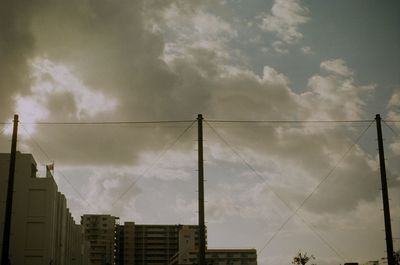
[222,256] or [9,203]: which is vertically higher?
[222,256]

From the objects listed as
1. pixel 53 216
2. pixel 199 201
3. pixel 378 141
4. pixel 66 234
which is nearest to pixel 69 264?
pixel 66 234

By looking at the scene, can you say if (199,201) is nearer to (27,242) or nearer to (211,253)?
(27,242)

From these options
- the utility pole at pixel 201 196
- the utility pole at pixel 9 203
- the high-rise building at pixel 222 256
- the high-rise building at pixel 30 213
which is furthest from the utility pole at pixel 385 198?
the high-rise building at pixel 222 256

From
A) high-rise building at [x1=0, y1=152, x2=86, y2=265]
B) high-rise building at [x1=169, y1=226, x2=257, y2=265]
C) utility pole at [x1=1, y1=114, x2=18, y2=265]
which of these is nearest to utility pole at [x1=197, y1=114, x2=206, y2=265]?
utility pole at [x1=1, y1=114, x2=18, y2=265]

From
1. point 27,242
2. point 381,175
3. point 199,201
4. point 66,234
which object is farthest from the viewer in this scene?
point 66,234

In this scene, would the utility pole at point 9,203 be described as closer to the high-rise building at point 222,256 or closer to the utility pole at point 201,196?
the utility pole at point 201,196

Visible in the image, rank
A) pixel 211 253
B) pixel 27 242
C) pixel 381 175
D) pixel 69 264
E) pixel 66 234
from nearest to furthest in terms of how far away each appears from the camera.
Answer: pixel 381 175 → pixel 27 242 → pixel 66 234 → pixel 69 264 → pixel 211 253

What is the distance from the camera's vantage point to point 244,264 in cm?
19175

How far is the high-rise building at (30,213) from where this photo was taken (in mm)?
54281

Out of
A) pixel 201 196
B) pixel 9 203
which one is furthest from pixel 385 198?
pixel 9 203

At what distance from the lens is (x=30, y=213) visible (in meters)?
55.7

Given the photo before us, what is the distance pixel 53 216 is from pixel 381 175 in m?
38.3

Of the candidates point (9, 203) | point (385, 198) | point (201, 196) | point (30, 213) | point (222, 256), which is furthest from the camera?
point (222, 256)

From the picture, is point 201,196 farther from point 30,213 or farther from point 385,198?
point 30,213
